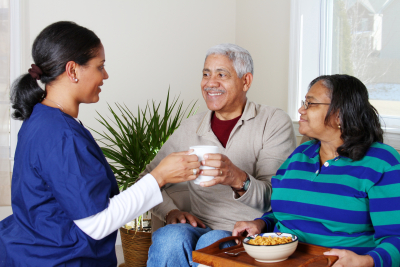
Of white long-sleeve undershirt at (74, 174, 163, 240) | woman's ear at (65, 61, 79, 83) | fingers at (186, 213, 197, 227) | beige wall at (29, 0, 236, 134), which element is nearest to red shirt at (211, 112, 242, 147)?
fingers at (186, 213, 197, 227)

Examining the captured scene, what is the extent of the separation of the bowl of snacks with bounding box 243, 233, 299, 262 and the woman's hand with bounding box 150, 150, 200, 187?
0.99 feet

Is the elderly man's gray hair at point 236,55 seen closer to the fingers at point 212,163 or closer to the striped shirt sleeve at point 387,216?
the fingers at point 212,163

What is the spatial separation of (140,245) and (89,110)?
134cm

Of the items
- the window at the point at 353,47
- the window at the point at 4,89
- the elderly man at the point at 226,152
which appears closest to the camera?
the elderly man at the point at 226,152

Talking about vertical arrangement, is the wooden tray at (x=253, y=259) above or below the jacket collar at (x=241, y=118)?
below

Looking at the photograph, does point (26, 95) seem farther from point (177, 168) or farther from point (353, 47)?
point (353, 47)

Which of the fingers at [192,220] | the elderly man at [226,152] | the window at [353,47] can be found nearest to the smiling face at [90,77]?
the elderly man at [226,152]

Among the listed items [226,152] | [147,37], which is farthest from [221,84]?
[147,37]

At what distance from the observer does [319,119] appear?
1518 mm

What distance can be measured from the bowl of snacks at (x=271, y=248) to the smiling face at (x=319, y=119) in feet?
1.55

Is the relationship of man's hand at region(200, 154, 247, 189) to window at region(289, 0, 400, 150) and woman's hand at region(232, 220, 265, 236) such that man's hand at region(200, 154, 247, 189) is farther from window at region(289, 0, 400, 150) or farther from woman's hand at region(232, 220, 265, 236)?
window at region(289, 0, 400, 150)

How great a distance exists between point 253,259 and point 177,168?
385mm

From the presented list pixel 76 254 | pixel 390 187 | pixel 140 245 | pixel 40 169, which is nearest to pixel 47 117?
pixel 40 169

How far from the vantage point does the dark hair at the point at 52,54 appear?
1339 mm
